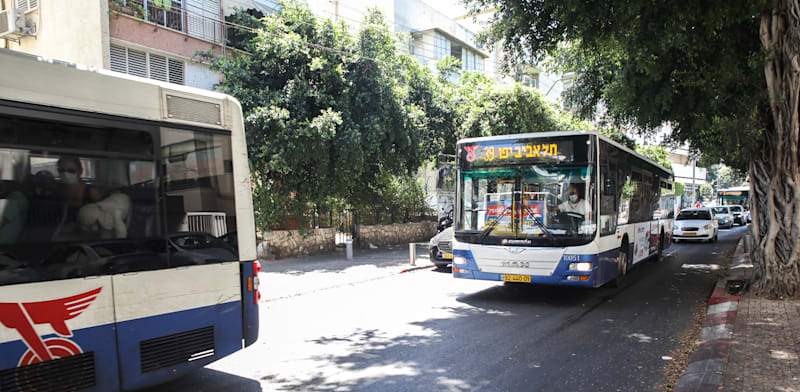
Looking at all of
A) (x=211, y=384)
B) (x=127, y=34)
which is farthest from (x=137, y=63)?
(x=211, y=384)

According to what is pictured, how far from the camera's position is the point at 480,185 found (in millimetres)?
9328

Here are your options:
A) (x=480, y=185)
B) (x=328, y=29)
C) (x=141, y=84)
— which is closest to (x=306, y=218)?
(x=328, y=29)

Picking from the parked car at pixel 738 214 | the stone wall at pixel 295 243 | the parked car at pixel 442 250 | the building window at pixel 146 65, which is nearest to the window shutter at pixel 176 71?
the building window at pixel 146 65

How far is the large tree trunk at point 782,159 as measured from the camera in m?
8.28

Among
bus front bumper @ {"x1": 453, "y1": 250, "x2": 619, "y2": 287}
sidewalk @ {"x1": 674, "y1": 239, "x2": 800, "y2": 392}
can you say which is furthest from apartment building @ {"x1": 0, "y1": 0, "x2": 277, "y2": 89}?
sidewalk @ {"x1": 674, "y1": 239, "x2": 800, "y2": 392}

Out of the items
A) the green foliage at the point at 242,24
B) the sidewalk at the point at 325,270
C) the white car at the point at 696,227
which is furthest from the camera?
the white car at the point at 696,227

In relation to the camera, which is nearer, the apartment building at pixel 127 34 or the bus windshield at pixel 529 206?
the bus windshield at pixel 529 206

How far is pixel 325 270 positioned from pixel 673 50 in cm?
973

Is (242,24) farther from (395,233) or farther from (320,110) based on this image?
(395,233)

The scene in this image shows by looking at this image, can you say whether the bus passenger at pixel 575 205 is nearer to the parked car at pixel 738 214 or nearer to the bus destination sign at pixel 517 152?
the bus destination sign at pixel 517 152

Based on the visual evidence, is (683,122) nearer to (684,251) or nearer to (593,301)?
(593,301)

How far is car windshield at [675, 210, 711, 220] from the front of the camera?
24078 millimetres

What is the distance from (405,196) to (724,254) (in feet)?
39.6

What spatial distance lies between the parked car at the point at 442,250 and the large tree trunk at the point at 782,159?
682 cm
